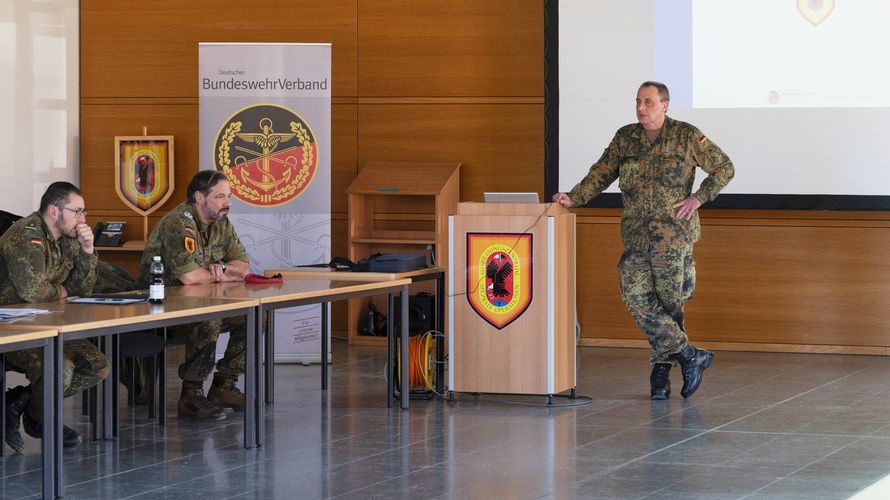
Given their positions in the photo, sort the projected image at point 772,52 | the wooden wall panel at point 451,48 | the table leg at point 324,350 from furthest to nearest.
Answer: the wooden wall panel at point 451,48 < the projected image at point 772,52 < the table leg at point 324,350

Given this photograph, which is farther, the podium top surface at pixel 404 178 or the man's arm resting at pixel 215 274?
the podium top surface at pixel 404 178

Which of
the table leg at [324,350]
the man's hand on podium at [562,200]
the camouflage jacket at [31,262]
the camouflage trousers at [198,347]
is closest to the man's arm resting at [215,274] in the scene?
the camouflage trousers at [198,347]

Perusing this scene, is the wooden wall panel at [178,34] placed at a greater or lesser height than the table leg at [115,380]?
greater

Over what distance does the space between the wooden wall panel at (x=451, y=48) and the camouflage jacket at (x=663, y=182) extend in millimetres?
2617

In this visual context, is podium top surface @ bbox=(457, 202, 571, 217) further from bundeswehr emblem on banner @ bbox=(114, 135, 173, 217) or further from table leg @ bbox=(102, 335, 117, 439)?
bundeswehr emblem on banner @ bbox=(114, 135, 173, 217)

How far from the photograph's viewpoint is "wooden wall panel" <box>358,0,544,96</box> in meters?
9.16

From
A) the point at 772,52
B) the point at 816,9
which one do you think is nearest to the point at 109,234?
the point at 772,52

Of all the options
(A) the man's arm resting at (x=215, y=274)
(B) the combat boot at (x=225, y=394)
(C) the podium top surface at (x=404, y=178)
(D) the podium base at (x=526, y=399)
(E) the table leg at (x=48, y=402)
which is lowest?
(D) the podium base at (x=526, y=399)

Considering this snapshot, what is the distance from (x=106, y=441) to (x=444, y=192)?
12.9 ft

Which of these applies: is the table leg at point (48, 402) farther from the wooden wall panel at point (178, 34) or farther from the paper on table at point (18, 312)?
the wooden wall panel at point (178, 34)

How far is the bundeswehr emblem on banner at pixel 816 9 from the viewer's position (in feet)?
27.2

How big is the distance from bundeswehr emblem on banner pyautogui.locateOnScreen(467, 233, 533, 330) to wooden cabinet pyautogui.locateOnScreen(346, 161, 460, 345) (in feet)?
7.75

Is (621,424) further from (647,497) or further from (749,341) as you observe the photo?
(749,341)

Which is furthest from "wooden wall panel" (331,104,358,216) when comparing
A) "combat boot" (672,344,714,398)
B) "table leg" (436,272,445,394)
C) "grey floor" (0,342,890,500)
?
"combat boot" (672,344,714,398)
